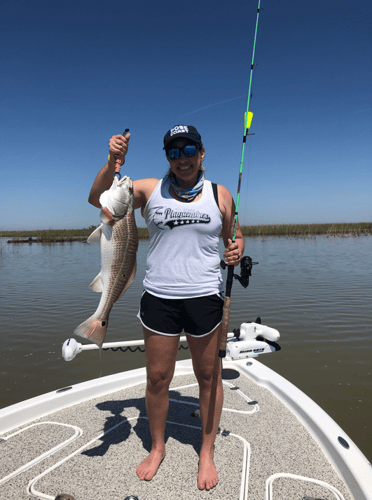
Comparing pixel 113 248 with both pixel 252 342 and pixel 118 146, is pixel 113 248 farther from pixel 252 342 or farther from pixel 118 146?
pixel 252 342

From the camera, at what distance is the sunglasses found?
2.29 m

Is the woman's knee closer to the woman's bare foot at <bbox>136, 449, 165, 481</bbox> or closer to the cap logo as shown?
the woman's bare foot at <bbox>136, 449, 165, 481</bbox>

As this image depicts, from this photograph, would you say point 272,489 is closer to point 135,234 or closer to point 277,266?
point 135,234

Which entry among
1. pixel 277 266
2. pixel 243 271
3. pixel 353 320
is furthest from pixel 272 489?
pixel 277 266

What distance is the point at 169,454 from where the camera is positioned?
2678 millimetres

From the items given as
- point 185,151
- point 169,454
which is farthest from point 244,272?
point 169,454

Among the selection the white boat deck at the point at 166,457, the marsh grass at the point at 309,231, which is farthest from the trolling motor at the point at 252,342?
the marsh grass at the point at 309,231

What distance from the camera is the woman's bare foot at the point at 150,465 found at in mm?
2387

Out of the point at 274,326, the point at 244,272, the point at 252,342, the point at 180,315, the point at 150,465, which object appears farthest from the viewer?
the point at 274,326

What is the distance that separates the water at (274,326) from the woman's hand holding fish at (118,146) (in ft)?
13.7

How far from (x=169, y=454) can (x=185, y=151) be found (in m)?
2.48

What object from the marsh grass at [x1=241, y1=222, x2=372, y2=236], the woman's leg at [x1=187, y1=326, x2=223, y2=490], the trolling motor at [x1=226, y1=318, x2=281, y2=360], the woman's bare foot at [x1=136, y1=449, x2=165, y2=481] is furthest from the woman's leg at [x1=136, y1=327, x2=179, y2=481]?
the marsh grass at [x1=241, y1=222, x2=372, y2=236]

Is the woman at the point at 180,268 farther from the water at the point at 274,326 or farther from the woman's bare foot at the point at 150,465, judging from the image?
the water at the point at 274,326

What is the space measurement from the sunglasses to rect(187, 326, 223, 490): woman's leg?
132 cm
